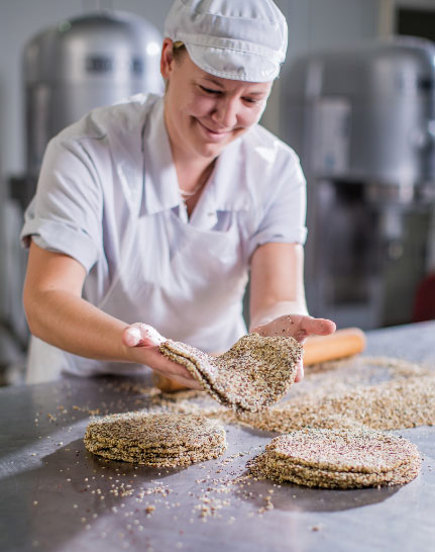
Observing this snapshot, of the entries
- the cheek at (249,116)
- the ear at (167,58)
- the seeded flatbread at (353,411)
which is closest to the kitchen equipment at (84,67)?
the ear at (167,58)

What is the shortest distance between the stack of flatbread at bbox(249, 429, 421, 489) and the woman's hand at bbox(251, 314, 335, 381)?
12 centimetres

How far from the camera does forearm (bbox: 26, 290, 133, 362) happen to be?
1.16 m

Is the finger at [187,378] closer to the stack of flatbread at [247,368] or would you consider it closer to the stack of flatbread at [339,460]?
the stack of flatbread at [247,368]

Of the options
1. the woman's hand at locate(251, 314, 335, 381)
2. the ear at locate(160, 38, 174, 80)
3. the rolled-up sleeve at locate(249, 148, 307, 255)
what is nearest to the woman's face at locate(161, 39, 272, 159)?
the ear at locate(160, 38, 174, 80)

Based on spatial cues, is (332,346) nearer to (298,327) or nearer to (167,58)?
(298,327)

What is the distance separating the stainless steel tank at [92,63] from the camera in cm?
281

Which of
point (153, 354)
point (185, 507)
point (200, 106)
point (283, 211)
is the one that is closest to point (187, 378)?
point (153, 354)

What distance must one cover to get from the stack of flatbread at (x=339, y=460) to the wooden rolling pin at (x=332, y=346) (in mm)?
466

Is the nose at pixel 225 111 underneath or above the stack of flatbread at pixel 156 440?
above

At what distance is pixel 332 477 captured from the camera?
1.00m

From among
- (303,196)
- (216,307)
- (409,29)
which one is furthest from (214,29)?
(409,29)

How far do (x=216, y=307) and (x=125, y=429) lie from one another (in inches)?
22.1

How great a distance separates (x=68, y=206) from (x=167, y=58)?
35 centimetres

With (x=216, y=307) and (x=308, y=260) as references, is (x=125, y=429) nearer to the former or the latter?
(x=216, y=307)
